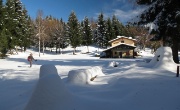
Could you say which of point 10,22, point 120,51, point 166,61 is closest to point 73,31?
point 120,51

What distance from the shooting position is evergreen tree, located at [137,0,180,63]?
63.0 feet

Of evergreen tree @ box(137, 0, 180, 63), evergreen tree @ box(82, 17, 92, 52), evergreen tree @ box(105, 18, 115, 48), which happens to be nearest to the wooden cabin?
evergreen tree @ box(105, 18, 115, 48)

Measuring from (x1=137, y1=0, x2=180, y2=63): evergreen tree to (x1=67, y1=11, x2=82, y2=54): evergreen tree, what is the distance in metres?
54.1

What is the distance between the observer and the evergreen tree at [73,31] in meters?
75.0

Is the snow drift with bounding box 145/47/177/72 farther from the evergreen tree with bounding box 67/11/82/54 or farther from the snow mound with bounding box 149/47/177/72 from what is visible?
the evergreen tree with bounding box 67/11/82/54

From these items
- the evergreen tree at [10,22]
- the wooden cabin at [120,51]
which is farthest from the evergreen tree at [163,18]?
the wooden cabin at [120,51]

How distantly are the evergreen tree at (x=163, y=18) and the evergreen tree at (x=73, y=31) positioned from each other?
54114 mm

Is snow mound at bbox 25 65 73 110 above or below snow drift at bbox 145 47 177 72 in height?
below

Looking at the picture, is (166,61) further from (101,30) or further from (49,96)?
(101,30)

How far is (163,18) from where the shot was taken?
19.8 meters

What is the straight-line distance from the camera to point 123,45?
210 feet

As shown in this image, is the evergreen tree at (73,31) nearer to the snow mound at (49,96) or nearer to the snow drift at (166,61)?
the snow drift at (166,61)

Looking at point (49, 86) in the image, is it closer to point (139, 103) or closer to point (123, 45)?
point (139, 103)

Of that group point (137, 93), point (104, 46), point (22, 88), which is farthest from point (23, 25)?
point (137, 93)
